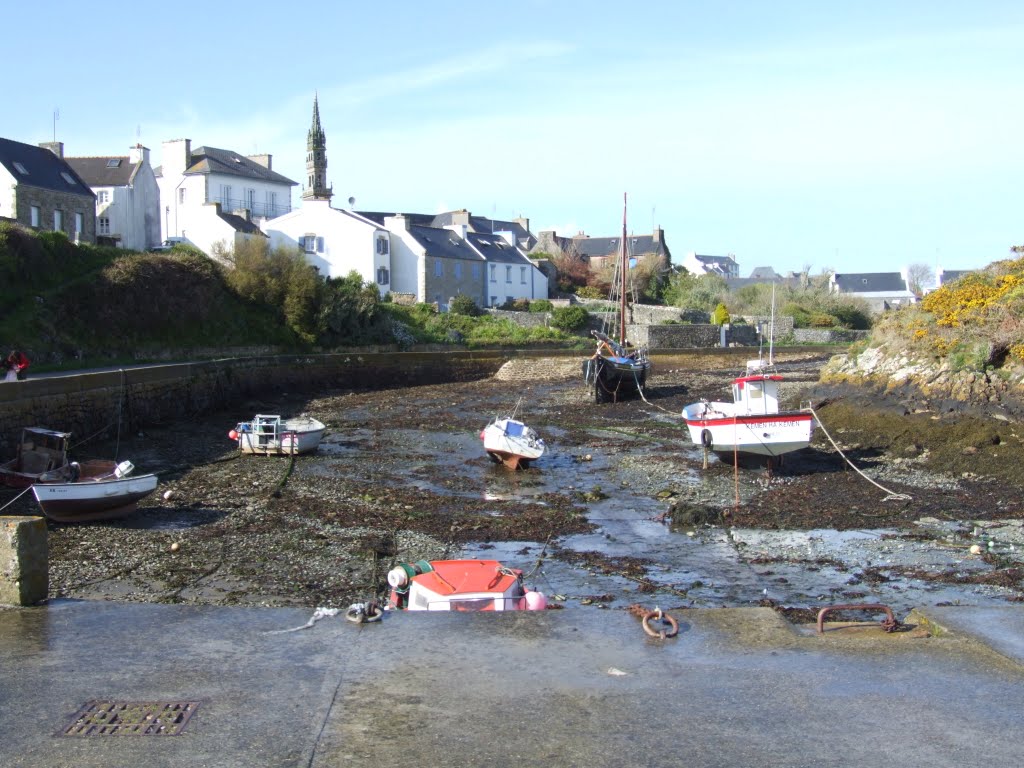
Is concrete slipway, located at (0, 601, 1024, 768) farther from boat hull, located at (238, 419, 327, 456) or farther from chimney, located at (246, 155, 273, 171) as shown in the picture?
chimney, located at (246, 155, 273, 171)

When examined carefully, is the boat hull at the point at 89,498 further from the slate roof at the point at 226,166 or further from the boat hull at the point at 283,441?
the slate roof at the point at 226,166

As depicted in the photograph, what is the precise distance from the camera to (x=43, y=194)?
4197cm

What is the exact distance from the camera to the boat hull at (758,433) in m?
18.7

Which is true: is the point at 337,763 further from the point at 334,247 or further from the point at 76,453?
the point at 334,247

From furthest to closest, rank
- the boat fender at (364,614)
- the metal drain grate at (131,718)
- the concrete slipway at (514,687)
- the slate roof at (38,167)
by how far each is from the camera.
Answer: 1. the slate roof at (38,167)
2. the boat fender at (364,614)
3. the metal drain grate at (131,718)
4. the concrete slipway at (514,687)

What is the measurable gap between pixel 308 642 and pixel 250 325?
125 feet

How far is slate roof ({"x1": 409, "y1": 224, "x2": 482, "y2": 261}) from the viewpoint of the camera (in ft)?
193

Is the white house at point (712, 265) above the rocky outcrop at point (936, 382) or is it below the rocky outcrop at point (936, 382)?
above

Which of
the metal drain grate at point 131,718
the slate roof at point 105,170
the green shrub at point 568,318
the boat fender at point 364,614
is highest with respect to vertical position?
the slate roof at point 105,170

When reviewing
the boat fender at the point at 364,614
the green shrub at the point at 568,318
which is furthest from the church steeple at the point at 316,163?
the boat fender at the point at 364,614

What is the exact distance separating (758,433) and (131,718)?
15.4m

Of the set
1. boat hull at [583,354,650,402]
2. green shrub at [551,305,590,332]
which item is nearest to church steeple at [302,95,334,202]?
green shrub at [551,305,590,332]

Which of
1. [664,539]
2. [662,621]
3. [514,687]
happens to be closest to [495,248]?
[664,539]

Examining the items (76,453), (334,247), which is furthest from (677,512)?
(334,247)
